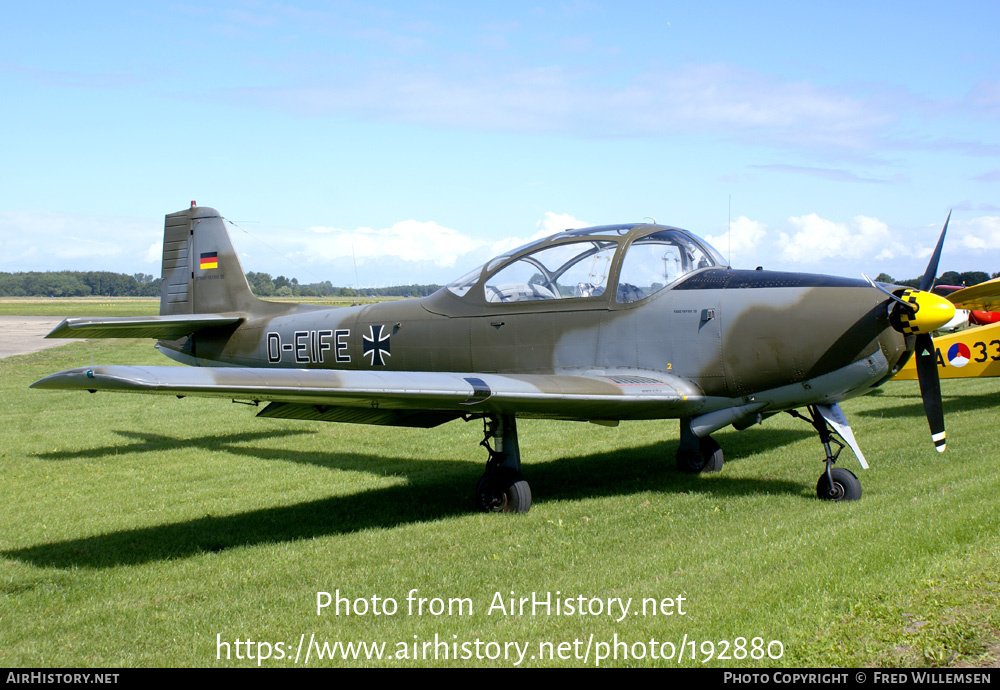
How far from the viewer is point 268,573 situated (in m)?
5.98

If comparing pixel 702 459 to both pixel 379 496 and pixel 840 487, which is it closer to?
pixel 840 487

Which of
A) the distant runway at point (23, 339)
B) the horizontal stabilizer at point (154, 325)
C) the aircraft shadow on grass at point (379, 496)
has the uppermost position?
the horizontal stabilizer at point (154, 325)

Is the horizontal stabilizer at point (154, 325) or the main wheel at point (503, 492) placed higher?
the horizontal stabilizer at point (154, 325)

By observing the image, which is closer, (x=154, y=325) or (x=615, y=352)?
(x=615, y=352)

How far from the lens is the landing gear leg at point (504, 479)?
25.1ft

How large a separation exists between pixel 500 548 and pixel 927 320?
4040 millimetres

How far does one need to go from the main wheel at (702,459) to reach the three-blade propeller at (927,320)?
2.61m

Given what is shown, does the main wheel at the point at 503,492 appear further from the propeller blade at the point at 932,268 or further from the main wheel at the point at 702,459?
the propeller blade at the point at 932,268

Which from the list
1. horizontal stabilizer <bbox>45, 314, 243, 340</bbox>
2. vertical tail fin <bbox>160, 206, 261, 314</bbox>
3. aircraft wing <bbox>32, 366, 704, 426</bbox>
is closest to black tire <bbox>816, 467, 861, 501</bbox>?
aircraft wing <bbox>32, 366, 704, 426</bbox>

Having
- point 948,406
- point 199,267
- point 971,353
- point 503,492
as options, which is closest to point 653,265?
point 503,492

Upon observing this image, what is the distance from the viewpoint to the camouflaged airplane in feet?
22.1

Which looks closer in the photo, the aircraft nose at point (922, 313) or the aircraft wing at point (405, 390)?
the aircraft wing at point (405, 390)

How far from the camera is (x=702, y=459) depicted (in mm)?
9352

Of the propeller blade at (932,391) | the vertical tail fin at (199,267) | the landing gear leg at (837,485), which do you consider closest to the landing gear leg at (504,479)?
the landing gear leg at (837,485)
